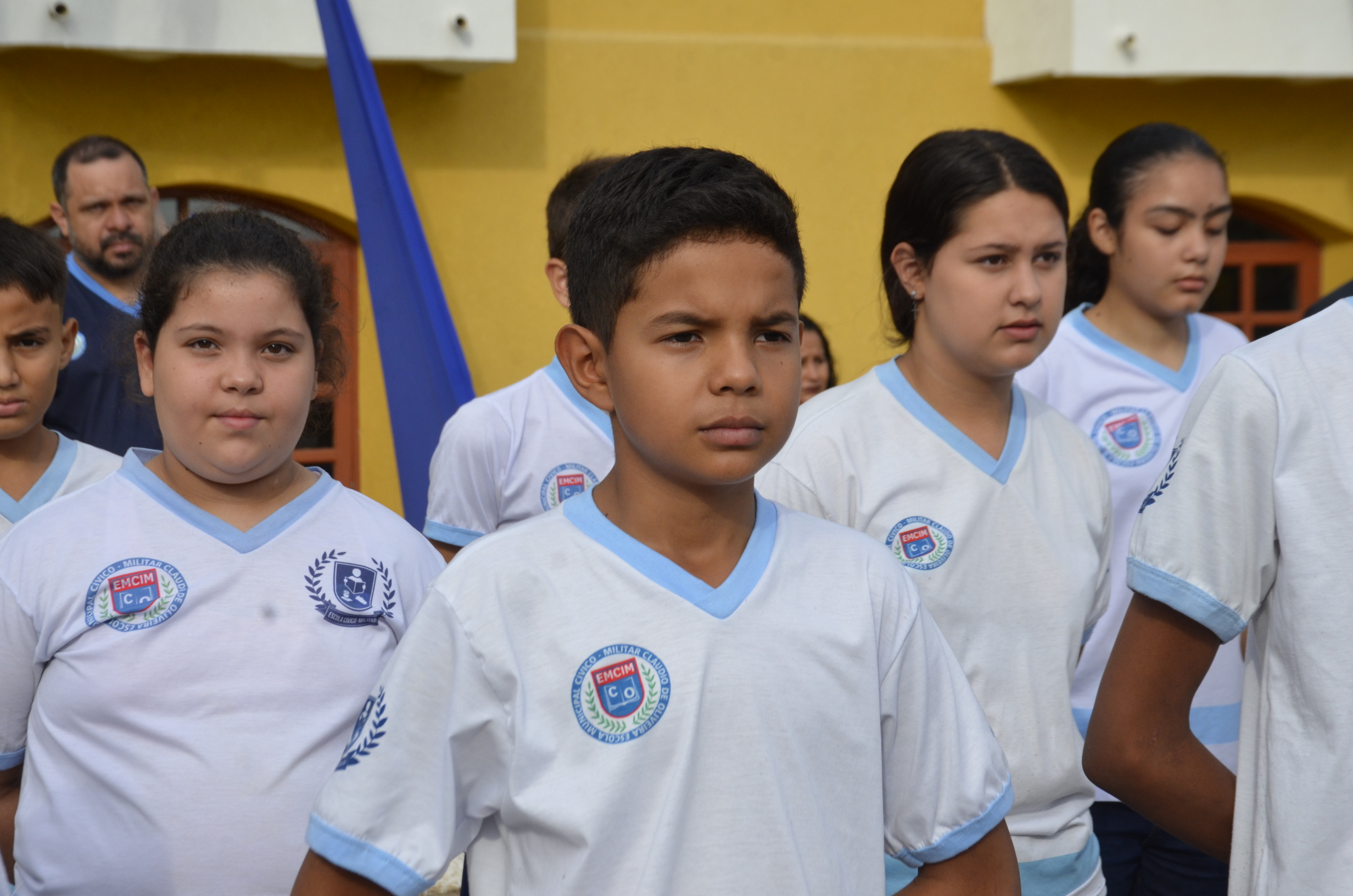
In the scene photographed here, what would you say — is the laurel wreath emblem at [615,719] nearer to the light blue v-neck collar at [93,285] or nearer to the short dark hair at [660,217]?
the short dark hair at [660,217]

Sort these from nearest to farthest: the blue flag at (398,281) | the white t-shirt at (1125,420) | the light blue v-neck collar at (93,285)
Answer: the white t-shirt at (1125,420) < the light blue v-neck collar at (93,285) < the blue flag at (398,281)

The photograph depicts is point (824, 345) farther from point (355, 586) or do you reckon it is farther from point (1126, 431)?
point (355, 586)

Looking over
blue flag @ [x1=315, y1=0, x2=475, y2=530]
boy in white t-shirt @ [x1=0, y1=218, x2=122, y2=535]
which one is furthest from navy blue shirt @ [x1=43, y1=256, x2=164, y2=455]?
blue flag @ [x1=315, y1=0, x2=475, y2=530]

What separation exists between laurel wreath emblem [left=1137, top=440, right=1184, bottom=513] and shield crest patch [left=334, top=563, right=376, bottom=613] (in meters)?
1.04

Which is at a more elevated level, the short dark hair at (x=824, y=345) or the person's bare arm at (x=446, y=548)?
the short dark hair at (x=824, y=345)

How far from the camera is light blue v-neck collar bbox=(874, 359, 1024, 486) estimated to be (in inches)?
88.3

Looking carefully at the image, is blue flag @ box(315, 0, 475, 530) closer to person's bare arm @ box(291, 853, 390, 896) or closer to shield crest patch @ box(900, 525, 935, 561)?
shield crest patch @ box(900, 525, 935, 561)

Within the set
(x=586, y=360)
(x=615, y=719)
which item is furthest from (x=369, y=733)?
(x=586, y=360)

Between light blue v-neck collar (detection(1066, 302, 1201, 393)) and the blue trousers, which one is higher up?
light blue v-neck collar (detection(1066, 302, 1201, 393))

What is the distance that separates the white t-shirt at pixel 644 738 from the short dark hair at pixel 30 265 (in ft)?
5.41

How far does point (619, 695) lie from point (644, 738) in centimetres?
5

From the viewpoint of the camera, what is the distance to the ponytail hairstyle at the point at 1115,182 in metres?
3.38

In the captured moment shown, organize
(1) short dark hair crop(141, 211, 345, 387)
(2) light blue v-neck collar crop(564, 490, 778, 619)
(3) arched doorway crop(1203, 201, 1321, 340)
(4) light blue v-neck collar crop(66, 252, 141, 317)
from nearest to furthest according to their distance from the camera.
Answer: (2) light blue v-neck collar crop(564, 490, 778, 619) < (1) short dark hair crop(141, 211, 345, 387) < (4) light blue v-neck collar crop(66, 252, 141, 317) < (3) arched doorway crop(1203, 201, 1321, 340)

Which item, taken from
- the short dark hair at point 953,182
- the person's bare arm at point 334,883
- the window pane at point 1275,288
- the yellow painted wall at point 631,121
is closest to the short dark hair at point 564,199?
the short dark hair at point 953,182
